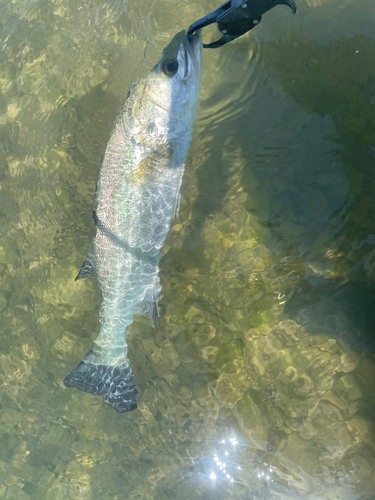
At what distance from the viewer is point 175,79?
10.8ft

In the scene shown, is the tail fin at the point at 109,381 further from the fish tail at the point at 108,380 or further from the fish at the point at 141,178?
the fish at the point at 141,178

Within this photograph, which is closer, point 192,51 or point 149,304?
point 192,51

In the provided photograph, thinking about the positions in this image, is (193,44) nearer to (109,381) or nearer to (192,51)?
(192,51)

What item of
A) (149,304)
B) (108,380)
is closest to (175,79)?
(149,304)

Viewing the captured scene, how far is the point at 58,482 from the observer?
4672mm

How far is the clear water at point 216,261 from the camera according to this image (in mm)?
3781

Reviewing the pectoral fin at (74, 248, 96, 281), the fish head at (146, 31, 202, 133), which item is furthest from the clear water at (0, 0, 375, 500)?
the pectoral fin at (74, 248, 96, 281)

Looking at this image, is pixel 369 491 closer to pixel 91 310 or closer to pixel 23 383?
pixel 91 310

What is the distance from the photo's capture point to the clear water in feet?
12.4

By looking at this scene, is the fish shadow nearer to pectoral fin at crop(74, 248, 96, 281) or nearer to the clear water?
the clear water

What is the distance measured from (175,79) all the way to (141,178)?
3.05 feet

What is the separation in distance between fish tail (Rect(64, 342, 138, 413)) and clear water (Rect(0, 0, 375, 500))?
0.44 m

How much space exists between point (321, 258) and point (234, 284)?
0.94m

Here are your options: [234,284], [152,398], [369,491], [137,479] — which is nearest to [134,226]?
[234,284]
